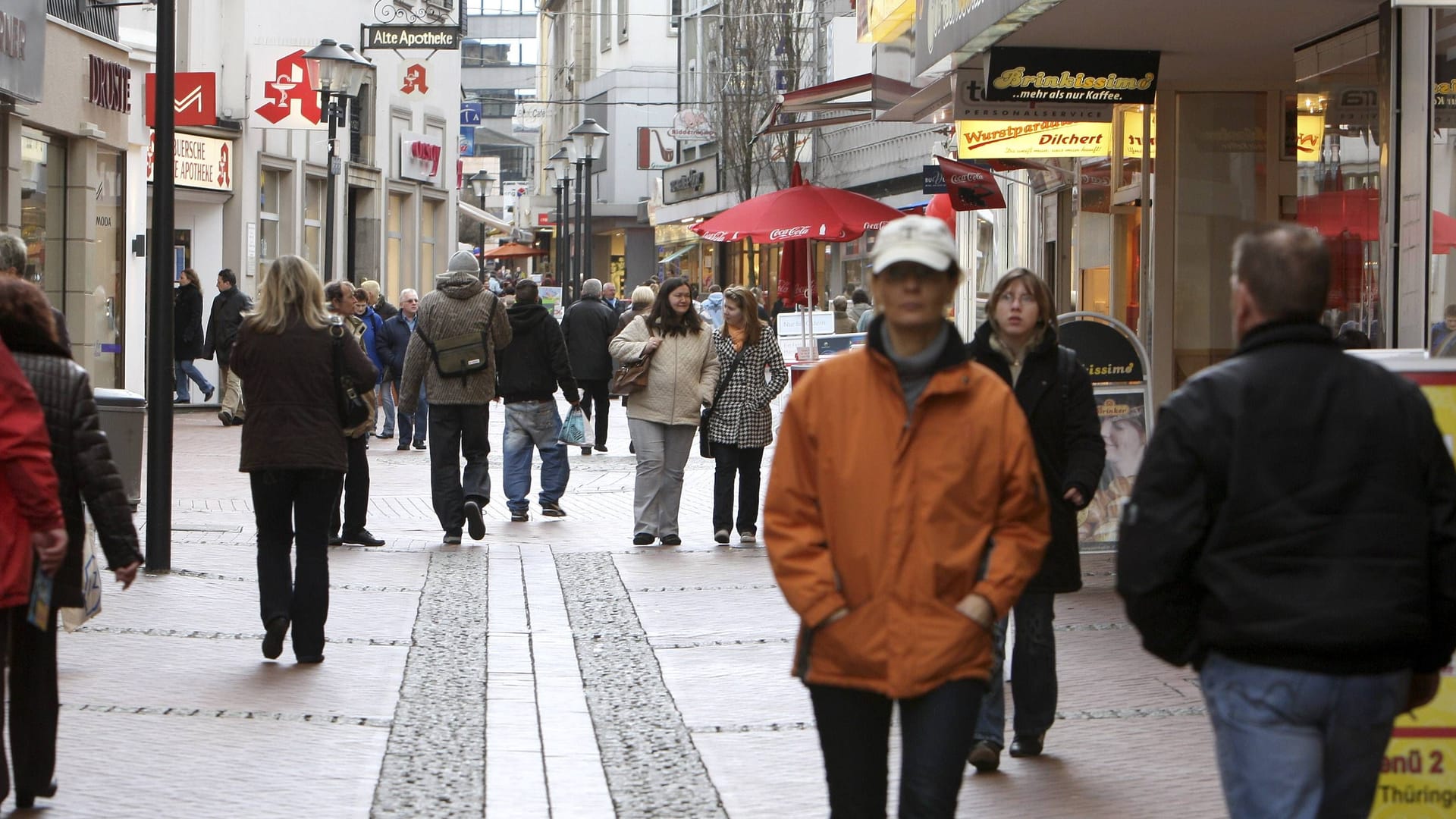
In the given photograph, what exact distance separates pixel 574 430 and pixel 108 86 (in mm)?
8416

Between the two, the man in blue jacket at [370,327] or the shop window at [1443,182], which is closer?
the shop window at [1443,182]

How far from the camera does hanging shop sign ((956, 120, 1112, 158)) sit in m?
16.4

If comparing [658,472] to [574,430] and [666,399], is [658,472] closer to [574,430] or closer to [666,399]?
[666,399]

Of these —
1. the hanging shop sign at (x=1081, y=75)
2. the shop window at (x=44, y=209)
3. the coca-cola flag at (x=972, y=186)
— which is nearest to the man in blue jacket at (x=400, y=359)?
the shop window at (x=44, y=209)

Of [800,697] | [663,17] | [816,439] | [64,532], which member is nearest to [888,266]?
[816,439]

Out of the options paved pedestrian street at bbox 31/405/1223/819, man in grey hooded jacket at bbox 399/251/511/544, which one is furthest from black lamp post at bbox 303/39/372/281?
paved pedestrian street at bbox 31/405/1223/819

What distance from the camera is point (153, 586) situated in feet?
36.4

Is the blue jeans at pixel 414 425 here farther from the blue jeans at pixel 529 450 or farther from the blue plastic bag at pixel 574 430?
the blue jeans at pixel 529 450

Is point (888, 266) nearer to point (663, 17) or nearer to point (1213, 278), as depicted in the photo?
point (1213, 278)

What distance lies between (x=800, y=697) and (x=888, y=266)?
4.31 m

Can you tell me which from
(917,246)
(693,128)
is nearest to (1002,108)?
(917,246)

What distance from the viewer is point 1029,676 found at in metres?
7.00

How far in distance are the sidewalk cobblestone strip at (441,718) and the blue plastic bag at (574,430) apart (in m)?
4.45

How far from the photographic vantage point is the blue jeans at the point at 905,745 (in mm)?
4250
